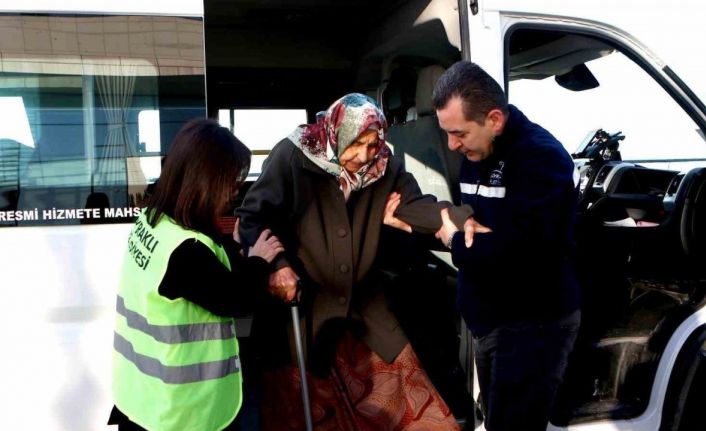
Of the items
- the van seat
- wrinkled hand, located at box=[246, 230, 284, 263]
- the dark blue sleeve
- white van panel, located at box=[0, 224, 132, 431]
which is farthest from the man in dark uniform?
white van panel, located at box=[0, 224, 132, 431]

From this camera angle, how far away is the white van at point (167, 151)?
2768 millimetres

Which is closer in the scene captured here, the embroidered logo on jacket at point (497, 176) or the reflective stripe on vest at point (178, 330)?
the reflective stripe on vest at point (178, 330)

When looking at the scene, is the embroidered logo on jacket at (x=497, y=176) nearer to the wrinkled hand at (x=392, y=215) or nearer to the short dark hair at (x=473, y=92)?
the short dark hair at (x=473, y=92)

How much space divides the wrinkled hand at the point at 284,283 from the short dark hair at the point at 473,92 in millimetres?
789

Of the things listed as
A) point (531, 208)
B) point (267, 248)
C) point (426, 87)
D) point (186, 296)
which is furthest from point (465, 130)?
point (426, 87)

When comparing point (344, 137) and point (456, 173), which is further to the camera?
point (456, 173)

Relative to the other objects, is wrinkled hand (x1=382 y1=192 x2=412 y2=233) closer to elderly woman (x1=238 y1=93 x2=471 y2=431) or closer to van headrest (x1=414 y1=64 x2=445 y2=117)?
elderly woman (x1=238 y1=93 x2=471 y2=431)

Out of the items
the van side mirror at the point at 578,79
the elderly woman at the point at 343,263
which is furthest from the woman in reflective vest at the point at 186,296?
the van side mirror at the point at 578,79

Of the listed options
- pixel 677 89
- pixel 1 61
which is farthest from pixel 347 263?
pixel 677 89

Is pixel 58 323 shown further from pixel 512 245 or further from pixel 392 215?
pixel 512 245

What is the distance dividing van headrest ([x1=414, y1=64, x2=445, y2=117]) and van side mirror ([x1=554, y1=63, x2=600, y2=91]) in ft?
2.99

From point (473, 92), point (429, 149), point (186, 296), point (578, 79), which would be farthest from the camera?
point (578, 79)

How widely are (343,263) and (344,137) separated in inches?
18.8

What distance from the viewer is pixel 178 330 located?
212 cm
